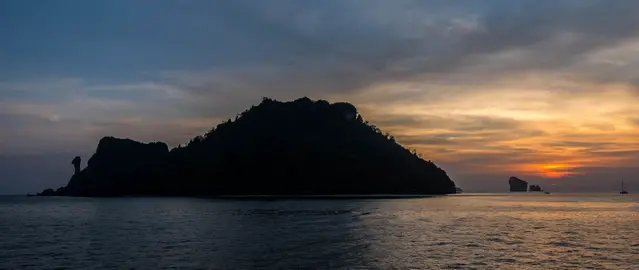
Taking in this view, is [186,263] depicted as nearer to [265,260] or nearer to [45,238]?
[265,260]

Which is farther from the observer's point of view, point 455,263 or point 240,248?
point 240,248

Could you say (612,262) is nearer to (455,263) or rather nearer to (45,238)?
(455,263)

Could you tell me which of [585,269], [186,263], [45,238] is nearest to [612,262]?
[585,269]

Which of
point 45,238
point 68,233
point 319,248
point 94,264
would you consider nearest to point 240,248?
point 319,248

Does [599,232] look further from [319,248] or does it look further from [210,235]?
[210,235]

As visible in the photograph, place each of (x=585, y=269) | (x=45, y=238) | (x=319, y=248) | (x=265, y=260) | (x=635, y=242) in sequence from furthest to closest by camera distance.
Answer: (x=45, y=238) → (x=635, y=242) → (x=319, y=248) → (x=265, y=260) → (x=585, y=269)

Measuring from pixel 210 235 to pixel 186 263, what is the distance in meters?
22.8

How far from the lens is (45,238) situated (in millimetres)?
60250

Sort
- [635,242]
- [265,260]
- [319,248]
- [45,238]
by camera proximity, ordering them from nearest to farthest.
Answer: [265,260] → [319,248] → [635,242] → [45,238]

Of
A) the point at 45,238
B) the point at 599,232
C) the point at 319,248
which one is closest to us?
the point at 319,248

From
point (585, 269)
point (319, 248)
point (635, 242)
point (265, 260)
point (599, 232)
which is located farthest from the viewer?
point (599, 232)

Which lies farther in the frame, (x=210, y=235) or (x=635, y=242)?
(x=210, y=235)

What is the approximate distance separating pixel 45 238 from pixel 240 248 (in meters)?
25.6

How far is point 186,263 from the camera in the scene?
3997 centimetres
